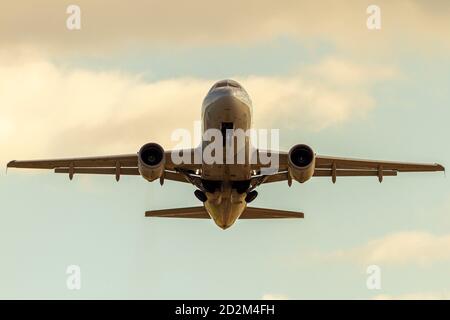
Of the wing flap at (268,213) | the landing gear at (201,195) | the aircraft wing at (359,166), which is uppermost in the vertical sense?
the aircraft wing at (359,166)

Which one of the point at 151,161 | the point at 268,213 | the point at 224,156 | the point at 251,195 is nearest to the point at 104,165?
the point at 251,195

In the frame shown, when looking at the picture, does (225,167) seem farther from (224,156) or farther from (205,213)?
(205,213)

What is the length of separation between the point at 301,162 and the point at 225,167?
3.23 metres

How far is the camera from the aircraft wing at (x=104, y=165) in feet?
141

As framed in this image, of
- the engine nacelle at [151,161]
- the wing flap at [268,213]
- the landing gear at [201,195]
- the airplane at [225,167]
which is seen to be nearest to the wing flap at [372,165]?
the airplane at [225,167]

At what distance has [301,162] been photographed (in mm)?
39031

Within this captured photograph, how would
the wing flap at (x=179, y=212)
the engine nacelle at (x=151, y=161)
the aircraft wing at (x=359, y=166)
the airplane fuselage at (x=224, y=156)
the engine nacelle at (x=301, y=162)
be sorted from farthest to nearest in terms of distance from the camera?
the wing flap at (x=179, y=212)
the aircraft wing at (x=359, y=166)
the airplane fuselage at (x=224, y=156)
the engine nacelle at (x=301, y=162)
the engine nacelle at (x=151, y=161)

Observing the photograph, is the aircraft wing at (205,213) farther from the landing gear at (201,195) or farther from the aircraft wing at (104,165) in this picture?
the landing gear at (201,195)

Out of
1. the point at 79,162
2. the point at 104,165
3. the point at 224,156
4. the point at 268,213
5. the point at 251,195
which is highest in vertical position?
the point at 104,165

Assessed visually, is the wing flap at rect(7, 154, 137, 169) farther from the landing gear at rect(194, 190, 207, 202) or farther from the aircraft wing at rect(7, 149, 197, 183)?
the landing gear at rect(194, 190, 207, 202)

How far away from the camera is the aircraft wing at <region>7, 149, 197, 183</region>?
42875 mm

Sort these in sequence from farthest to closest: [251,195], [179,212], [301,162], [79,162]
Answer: [179,212], [79,162], [251,195], [301,162]

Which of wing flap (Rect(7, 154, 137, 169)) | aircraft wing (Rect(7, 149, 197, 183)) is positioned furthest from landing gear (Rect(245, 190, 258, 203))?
wing flap (Rect(7, 154, 137, 169))
